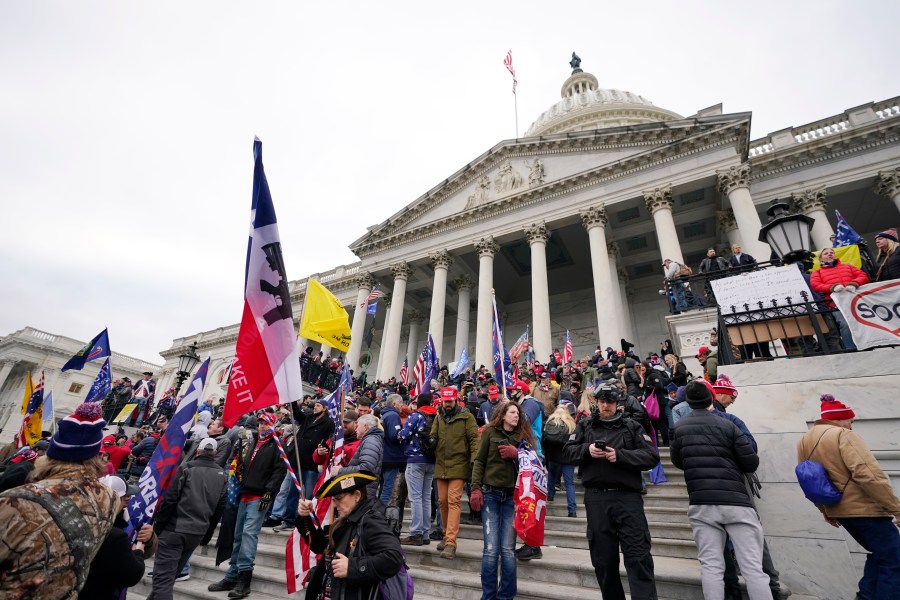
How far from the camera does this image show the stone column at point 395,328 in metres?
20.6

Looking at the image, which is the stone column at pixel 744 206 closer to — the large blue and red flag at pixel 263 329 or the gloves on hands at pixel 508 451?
the gloves on hands at pixel 508 451

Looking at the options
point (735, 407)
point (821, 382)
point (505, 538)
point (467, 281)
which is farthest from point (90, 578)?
point (467, 281)

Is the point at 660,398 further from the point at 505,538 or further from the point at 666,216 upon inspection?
the point at 666,216

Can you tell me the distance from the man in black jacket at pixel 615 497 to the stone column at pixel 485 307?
13.7 m

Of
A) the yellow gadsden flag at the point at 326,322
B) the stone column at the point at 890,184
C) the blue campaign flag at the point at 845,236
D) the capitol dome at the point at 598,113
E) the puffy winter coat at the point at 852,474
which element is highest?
the capitol dome at the point at 598,113

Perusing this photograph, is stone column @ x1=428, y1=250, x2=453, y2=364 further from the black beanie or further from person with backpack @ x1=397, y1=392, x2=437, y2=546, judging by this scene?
the black beanie

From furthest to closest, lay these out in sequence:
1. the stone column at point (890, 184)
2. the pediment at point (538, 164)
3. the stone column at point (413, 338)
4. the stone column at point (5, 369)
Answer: the stone column at point (5, 369)
the stone column at point (413, 338)
the pediment at point (538, 164)
the stone column at point (890, 184)

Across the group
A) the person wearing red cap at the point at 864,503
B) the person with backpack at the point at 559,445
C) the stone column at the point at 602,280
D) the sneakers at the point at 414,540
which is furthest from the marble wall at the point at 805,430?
the stone column at the point at 602,280

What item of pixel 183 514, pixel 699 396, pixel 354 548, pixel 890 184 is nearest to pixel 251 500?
pixel 183 514

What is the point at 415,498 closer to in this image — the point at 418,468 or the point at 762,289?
the point at 418,468

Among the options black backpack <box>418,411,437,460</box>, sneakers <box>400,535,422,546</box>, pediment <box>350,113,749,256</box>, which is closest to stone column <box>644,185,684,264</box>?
pediment <box>350,113,749,256</box>

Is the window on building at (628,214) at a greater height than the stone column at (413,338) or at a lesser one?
greater

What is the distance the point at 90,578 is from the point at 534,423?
5.04 meters

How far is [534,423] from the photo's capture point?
19.7ft
